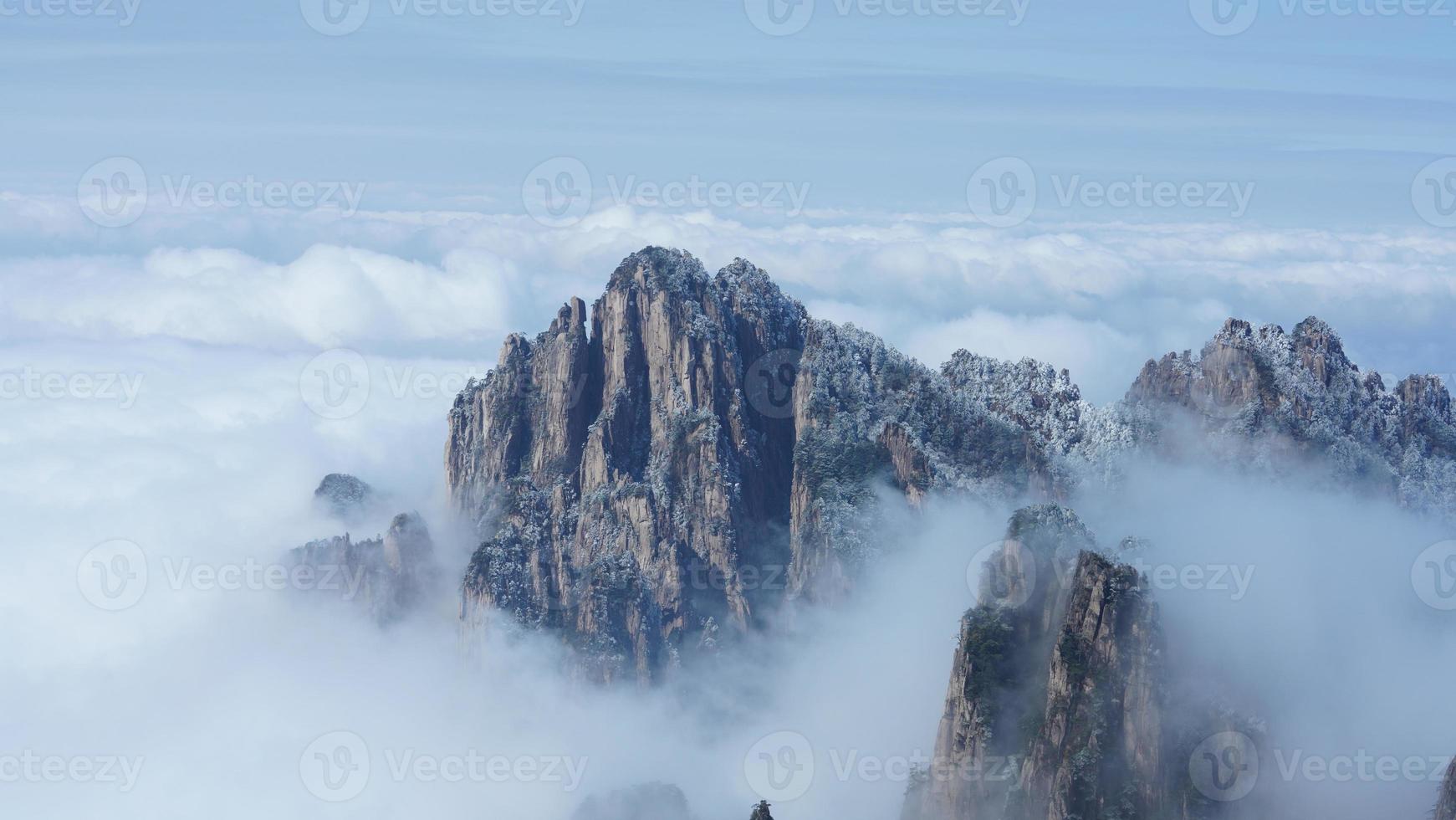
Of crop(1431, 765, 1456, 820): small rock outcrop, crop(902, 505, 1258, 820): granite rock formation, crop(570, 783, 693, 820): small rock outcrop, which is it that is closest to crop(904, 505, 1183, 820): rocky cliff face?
crop(902, 505, 1258, 820): granite rock formation

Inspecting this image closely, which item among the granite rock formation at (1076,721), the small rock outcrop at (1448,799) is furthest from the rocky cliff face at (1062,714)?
the small rock outcrop at (1448,799)

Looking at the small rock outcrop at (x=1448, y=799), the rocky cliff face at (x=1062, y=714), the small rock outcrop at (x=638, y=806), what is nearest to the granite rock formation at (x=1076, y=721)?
the rocky cliff face at (x=1062, y=714)

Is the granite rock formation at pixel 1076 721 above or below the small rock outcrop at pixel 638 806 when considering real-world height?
above

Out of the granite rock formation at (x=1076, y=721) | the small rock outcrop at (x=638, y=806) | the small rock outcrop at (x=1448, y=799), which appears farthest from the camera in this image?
the small rock outcrop at (x=638, y=806)

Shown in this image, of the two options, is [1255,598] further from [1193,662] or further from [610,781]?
[610,781]

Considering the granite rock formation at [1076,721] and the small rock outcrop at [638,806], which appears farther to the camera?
the small rock outcrop at [638,806]

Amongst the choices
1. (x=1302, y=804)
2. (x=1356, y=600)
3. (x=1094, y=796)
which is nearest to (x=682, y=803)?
(x=1094, y=796)

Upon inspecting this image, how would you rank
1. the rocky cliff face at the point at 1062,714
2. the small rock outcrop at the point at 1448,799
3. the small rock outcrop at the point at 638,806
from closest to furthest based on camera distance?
the small rock outcrop at the point at 1448,799 → the rocky cliff face at the point at 1062,714 → the small rock outcrop at the point at 638,806

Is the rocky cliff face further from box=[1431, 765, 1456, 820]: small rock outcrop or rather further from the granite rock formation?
box=[1431, 765, 1456, 820]: small rock outcrop

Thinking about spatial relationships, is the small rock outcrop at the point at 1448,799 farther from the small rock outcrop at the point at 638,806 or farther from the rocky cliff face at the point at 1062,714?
the small rock outcrop at the point at 638,806
